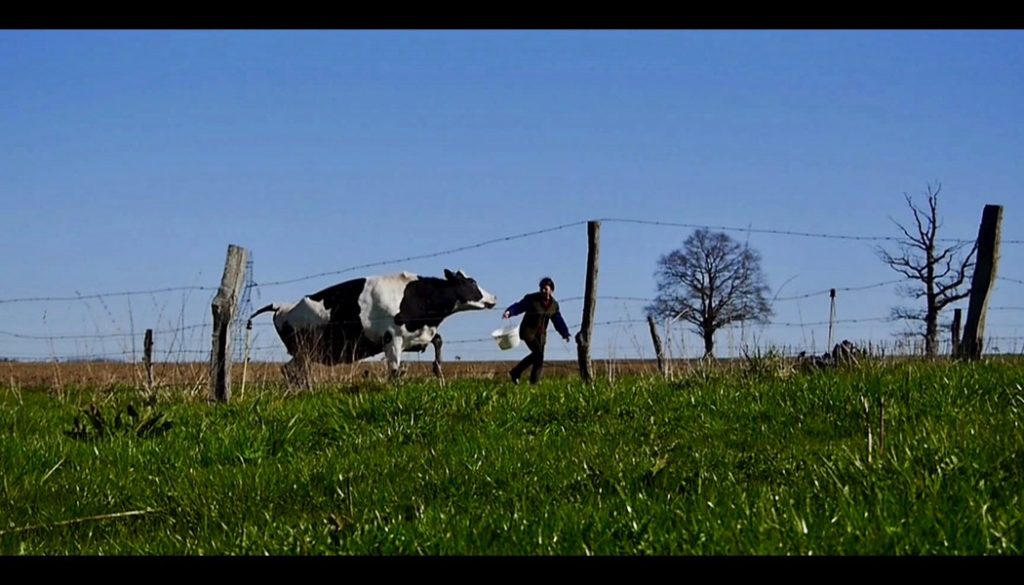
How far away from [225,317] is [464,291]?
1103 centimetres

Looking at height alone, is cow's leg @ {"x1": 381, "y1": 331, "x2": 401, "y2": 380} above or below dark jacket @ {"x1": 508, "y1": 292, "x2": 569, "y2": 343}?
below

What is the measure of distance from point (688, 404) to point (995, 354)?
267 inches

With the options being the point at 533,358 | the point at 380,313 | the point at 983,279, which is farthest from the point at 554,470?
the point at 380,313

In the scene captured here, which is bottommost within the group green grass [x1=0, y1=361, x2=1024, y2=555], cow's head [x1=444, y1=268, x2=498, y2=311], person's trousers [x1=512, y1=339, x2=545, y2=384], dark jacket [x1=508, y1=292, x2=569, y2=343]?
green grass [x1=0, y1=361, x2=1024, y2=555]

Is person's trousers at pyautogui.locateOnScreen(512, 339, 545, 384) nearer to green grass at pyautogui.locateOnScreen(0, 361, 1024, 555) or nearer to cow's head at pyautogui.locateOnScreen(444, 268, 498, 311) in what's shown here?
green grass at pyautogui.locateOnScreen(0, 361, 1024, 555)

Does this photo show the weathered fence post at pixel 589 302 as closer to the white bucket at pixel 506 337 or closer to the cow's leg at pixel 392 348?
the white bucket at pixel 506 337

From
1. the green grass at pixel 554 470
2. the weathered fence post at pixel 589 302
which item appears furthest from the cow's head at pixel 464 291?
the green grass at pixel 554 470

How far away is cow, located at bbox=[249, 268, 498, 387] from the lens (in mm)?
24156

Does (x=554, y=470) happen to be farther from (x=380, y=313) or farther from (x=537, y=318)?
(x=380, y=313)

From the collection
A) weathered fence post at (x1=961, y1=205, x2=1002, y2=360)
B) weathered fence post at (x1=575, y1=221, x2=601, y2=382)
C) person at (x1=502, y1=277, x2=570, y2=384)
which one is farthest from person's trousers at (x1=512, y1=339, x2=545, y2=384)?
weathered fence post at (x1=961, y1=205, x2=1002, y2=360)

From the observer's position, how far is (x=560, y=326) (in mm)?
18016

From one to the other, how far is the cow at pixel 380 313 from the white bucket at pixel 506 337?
486 cm

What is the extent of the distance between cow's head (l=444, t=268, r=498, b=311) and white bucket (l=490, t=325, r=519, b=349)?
522cm
